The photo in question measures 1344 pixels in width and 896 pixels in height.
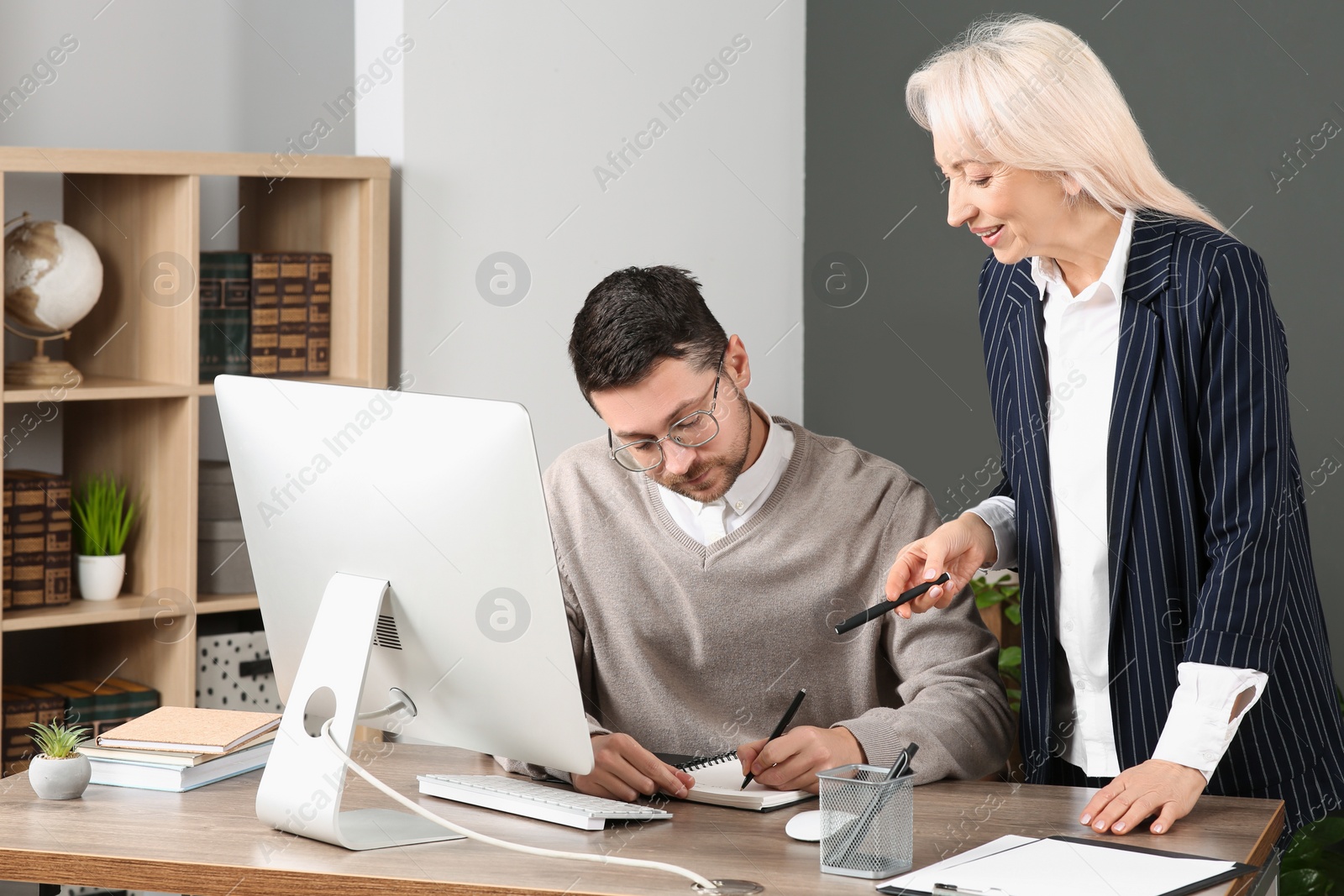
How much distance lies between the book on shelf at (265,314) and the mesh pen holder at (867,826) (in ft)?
6.46

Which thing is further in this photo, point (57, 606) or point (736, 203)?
point (736, 203)

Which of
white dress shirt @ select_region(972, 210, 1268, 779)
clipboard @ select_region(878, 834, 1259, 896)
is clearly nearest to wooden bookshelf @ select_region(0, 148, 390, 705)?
white dress shirt @ select_region(972, 210, 1268, 779)

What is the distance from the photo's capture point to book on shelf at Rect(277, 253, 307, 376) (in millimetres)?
3002

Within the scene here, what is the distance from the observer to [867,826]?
1.34m

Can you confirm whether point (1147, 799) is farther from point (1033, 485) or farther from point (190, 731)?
point (190, 731)

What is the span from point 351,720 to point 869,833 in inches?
22.1

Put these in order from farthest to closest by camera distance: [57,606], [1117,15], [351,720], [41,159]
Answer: [1117,15]
[57,606]
[41,159]
[351,720]

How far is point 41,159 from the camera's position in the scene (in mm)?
2572

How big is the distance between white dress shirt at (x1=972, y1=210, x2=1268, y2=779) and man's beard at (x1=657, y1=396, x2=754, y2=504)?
364 millimetres

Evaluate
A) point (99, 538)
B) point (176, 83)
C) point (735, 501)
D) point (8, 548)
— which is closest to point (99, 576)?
point (99, 538)

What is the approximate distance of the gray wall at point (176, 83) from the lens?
295 centimetres

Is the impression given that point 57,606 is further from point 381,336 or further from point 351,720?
point 351,720

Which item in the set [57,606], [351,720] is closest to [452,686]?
[351,720]

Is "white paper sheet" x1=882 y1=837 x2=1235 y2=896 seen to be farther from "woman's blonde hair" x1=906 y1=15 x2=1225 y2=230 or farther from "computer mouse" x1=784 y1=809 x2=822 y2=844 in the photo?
"woman's blonde hair" x1=906 y1=15 x2=1225 y2=230
